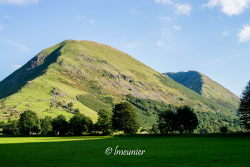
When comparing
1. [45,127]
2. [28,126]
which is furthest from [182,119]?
[28,126]

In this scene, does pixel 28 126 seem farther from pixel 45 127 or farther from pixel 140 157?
pixel 140 157

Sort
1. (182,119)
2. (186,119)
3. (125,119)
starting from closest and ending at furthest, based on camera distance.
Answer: (186,119)
(182,119)
(125,119)

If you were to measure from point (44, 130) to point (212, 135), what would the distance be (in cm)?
10725

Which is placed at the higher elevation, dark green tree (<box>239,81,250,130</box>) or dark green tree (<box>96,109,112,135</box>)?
dark green tree (<box>239,81,250,130</box>)

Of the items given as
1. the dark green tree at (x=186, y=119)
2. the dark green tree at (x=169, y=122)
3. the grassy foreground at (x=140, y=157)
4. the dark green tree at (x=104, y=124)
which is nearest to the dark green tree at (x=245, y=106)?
the dark green tree at (x=186, y=119)

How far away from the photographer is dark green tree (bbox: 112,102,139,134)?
4980 inches

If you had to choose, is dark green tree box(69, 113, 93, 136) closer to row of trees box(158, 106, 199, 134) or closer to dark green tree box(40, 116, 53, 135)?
dark green tree box(40, 116, 53, 135)

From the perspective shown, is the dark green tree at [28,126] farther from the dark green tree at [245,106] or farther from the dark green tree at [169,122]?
the dark green tree at [245,106]

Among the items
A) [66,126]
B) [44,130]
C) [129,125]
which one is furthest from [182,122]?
[44,130]

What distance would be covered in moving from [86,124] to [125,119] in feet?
80.4

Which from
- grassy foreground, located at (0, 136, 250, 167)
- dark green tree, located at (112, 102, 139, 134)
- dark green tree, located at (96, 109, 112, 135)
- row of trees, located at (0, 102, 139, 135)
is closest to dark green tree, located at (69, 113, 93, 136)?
row of trees, located at (0, 102, 139, 135)

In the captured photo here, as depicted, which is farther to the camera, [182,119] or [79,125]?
[79,125]

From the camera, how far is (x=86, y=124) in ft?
452

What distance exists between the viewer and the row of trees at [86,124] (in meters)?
127
